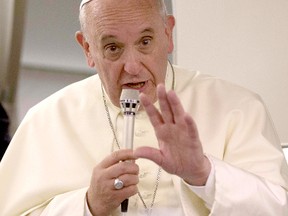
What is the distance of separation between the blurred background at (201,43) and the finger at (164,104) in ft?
5.08

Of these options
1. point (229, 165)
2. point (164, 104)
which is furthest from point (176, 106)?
point (229, 165)

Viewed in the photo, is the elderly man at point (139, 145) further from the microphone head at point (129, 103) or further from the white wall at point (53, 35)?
the white wall at point (53, 35)

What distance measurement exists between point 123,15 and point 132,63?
0.56ft

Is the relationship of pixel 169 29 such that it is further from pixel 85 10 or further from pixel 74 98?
pixel 74 98

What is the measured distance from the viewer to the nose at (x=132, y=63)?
1.99 meters

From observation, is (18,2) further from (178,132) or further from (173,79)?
(178,132)

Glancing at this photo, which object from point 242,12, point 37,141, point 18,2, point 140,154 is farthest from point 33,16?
point 140,154

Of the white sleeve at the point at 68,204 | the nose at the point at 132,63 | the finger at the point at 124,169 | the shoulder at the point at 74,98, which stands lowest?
the white sleeve at the point at 68,204

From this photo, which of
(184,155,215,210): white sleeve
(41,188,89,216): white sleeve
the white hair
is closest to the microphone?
(184,155,215,210): white sleeve

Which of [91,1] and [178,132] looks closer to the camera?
[178,132]

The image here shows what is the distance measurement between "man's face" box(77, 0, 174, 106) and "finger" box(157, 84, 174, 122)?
0.41 metres

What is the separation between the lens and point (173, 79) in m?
2.36

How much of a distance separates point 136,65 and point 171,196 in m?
0.46

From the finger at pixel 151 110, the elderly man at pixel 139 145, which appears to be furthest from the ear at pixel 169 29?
the finger at pixel 151 110
